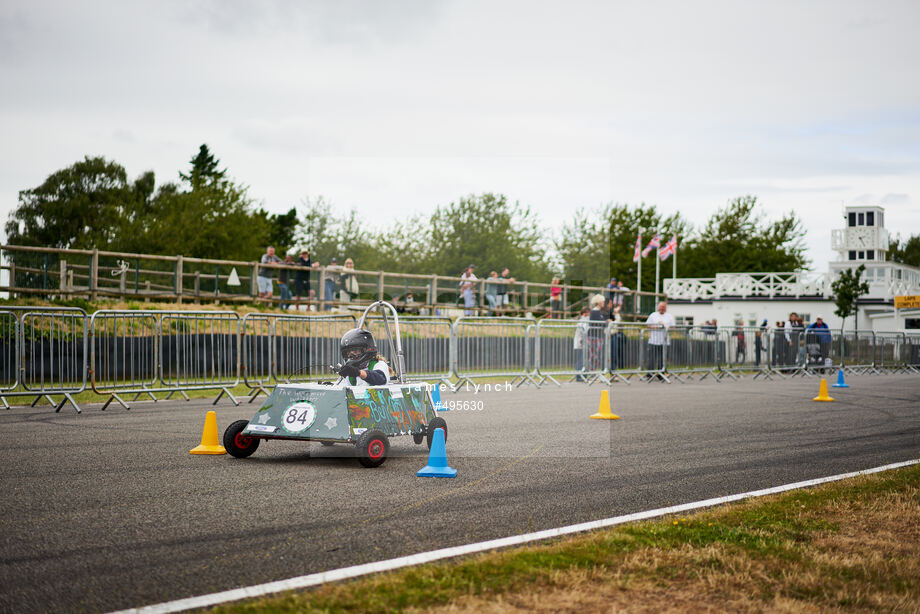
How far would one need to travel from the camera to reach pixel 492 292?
102 feet

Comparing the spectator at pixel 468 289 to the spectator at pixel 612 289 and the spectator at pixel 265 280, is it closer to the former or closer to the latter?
the spectator at pixel 612 289

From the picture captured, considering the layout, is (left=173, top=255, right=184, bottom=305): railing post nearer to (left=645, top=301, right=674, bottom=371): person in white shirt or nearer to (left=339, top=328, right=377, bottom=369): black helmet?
(left=645, top=301, right=674, bottom=371): person in white shirt

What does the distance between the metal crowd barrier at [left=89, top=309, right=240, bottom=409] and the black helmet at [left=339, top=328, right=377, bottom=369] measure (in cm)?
640

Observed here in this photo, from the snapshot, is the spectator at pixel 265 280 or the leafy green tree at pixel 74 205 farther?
the leafy green tree at pixel 74 205

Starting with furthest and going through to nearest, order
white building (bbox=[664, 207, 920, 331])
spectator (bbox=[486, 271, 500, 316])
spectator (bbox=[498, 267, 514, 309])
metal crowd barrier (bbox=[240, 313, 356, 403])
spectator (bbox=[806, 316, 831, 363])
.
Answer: white building (bbox=[664, 207, 920, 331]) < spectator (bbox=[498, 267, 514, 309]) < spectator (bbox=[486, 271, 500, 316]) < spectator (bbox=[806, 316, 831, 363]) < metal crowd barrier (bbox=[240, 313, 356, 403])

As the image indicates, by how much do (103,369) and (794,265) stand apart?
71.5 metres

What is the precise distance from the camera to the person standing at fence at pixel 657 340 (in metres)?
23.8

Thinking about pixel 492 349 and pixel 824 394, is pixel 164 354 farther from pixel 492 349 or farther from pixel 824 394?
pixel 824 394

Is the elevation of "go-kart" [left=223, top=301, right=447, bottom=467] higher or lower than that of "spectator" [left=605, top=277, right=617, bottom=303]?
lower

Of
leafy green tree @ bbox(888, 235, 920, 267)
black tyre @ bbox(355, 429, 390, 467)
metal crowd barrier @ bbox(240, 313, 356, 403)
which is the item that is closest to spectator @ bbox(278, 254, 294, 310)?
metal crowd barrier @ bbox(240, 313, 356, 403)

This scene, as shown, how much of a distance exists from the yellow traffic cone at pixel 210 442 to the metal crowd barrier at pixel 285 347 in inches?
269

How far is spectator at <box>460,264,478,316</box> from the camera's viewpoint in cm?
2981

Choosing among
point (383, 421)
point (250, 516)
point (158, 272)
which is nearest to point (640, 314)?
point (158, 272)

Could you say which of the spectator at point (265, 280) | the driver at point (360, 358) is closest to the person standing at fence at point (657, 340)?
the spectator at point (265, 280)
